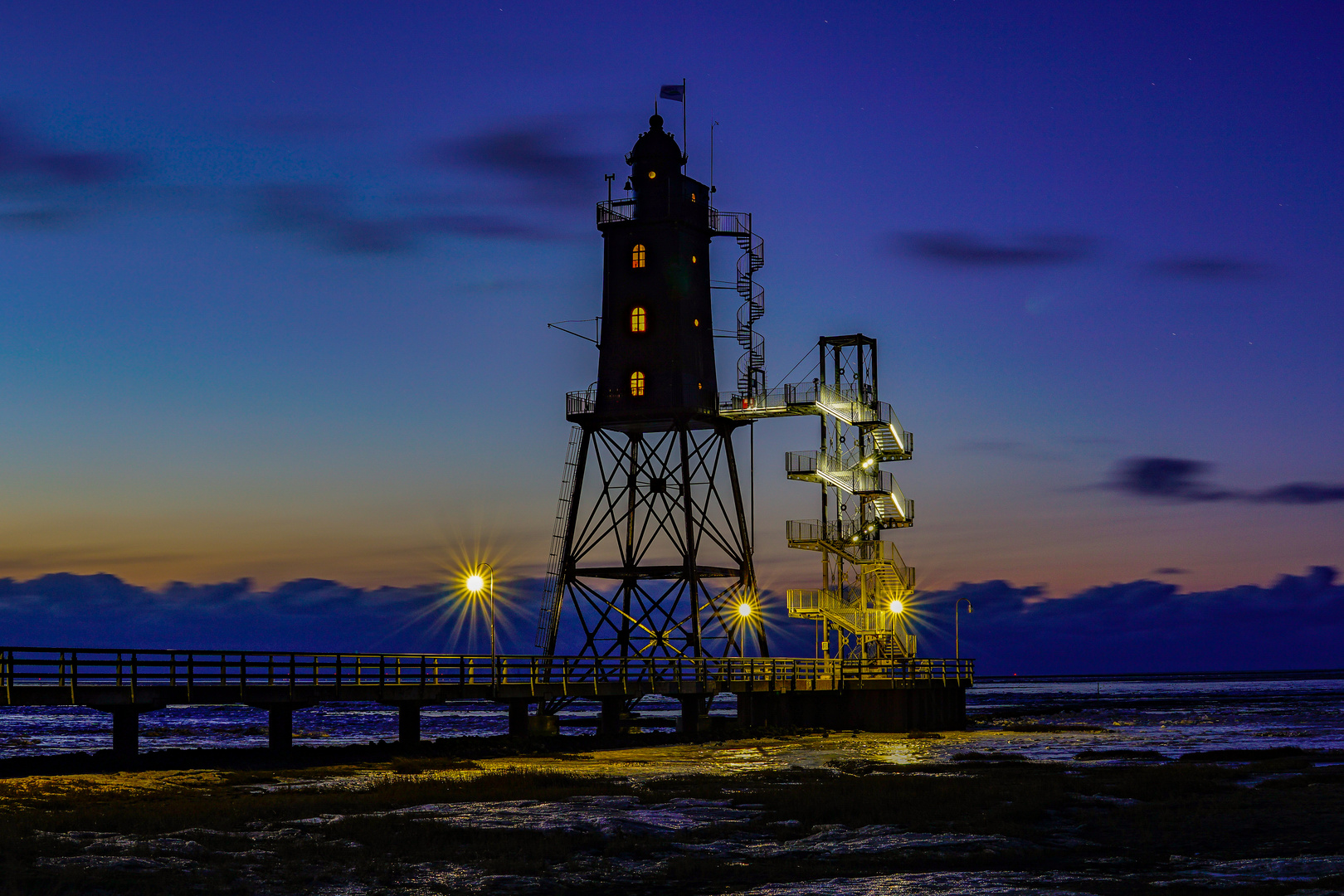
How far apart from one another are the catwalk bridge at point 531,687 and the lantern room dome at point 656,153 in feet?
65.3

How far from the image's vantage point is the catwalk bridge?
112 feet

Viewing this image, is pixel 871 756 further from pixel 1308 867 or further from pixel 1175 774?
pixel 1308 867

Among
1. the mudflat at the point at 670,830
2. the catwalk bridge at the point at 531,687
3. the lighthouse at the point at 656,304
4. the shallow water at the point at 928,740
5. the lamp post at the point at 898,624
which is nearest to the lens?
the mudflat at the point at 670,830

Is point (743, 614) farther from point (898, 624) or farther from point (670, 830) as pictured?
point (670, 830)

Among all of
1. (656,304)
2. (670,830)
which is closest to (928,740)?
(656,304)

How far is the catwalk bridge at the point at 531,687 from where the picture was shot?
1345 inches

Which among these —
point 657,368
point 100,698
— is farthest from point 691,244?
point 100,698

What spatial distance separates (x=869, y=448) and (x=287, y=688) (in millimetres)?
32868

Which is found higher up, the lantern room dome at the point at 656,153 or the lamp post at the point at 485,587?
the lantern room dome at the point at 656,153

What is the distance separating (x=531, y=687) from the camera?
46094mm

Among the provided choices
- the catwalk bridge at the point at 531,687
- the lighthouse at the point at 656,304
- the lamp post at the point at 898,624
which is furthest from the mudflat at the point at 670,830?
the lamp post at the point at 898,624

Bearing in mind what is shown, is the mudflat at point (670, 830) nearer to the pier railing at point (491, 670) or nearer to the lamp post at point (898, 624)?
the pier railing at point (491, 670)

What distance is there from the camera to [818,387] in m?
58.1

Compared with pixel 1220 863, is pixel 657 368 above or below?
above
